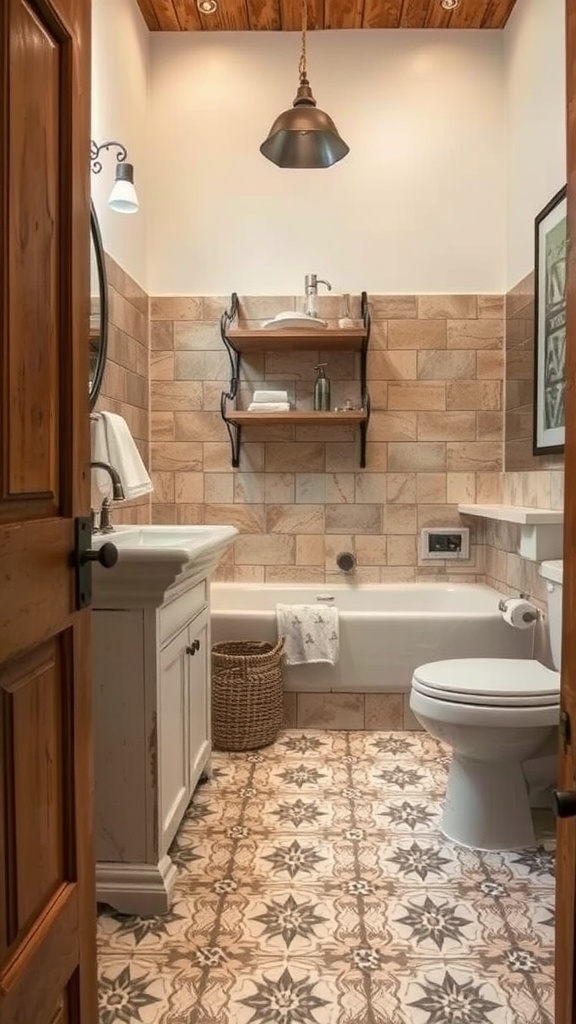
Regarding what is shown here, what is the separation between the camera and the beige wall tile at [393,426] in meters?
3.37

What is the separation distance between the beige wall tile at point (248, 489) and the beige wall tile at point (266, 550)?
0.17 meters

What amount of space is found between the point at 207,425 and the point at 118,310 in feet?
2.41

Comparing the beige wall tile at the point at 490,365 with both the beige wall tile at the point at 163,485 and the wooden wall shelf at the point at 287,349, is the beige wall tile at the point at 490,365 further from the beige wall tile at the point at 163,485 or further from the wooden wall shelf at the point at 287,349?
the beige wall tile at the point at 163,485

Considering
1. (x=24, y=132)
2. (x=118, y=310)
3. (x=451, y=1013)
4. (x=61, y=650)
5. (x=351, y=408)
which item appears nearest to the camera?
(x=24, y=132)

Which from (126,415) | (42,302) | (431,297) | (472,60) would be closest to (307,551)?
(126,415)

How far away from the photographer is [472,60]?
3301 mm

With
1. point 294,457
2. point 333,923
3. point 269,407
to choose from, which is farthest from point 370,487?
point 333,923

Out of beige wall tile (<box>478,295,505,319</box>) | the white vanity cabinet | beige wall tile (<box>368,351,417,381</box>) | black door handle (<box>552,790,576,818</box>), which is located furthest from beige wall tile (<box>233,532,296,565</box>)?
black door handle (<box>552,790,576,818</box>)

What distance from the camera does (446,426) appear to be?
11.1ft

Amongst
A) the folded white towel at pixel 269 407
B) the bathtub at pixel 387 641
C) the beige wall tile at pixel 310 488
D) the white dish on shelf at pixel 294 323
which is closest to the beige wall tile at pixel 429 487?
the beige wall tile at pixel 310 488

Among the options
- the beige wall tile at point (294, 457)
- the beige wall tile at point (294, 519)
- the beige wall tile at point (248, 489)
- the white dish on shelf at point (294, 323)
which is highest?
the white dish on shelf at point (294, 323)

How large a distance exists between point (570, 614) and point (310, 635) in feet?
7.05

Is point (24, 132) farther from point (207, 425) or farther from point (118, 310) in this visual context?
point (207, 425)

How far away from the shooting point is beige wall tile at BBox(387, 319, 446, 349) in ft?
11.0
